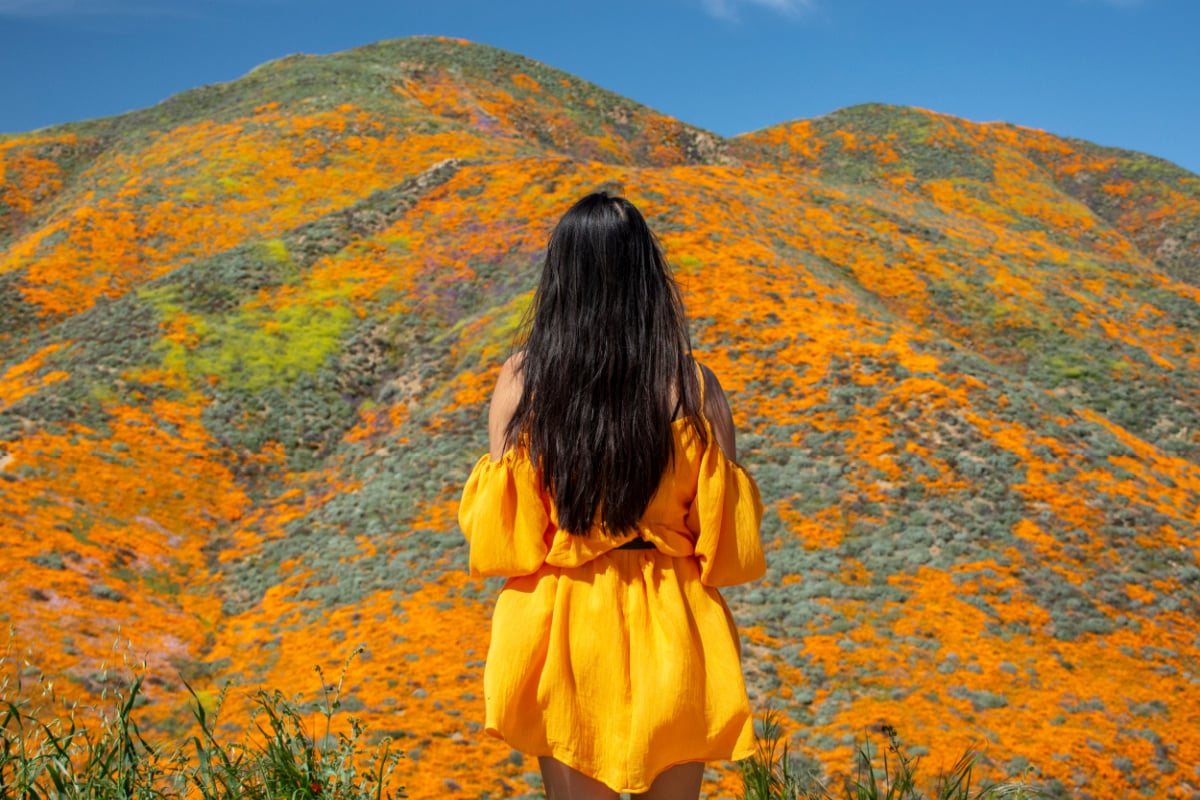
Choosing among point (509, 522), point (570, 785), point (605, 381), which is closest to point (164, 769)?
point (570, 785)

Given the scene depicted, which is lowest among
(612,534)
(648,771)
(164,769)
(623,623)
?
(164,769)

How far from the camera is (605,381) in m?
2.82

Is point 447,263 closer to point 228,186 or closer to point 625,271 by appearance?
point 228,186

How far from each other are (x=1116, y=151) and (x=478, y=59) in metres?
39.5

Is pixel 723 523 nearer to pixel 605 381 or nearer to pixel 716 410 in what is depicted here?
pixel 716 410

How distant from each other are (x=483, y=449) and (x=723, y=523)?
1009 cm

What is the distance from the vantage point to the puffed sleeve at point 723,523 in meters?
2.84

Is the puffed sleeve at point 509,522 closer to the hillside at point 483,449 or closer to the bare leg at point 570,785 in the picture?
the bare leg at point 570,785

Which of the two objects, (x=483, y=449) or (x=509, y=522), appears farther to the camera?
(x=483, y=449)

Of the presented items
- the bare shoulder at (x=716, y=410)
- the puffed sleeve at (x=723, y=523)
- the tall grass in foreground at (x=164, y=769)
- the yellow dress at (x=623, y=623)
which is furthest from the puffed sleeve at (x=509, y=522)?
the tall grass in foreground at (x=164, y=769)

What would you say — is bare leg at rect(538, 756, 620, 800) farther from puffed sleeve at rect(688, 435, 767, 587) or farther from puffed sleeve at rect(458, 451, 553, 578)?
→ puffed sleeve at rect(688, 435, 767, 587)

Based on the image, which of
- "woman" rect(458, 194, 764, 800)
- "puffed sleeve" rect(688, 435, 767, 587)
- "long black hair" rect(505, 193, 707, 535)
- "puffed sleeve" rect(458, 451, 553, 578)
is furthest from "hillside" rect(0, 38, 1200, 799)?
"puffed sleeve" rect(688, 435, 767, 587)

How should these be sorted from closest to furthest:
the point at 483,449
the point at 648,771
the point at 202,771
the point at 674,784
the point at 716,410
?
the point at 648,771
the point at 674,784
the point at 716,410
the point at 202,771
the point at 483,449

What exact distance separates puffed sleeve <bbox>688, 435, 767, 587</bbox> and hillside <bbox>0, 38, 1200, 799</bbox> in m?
3.55
